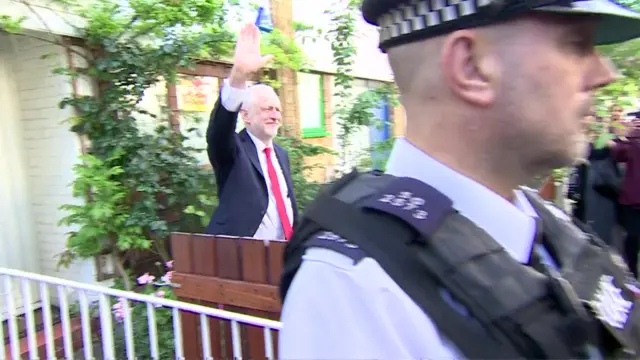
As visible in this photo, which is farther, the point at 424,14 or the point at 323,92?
the point at 323,92

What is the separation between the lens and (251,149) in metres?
3.17

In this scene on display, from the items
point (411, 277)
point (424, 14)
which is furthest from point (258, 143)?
point (411, 277)

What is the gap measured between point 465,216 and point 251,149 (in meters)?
2.37

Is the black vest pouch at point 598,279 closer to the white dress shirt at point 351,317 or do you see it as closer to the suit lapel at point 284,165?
the white dress shirt at point 351,317

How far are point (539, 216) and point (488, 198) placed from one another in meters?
0.24

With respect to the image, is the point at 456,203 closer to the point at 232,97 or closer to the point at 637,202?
the point at 232,97

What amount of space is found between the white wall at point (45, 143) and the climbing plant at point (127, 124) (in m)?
0.12

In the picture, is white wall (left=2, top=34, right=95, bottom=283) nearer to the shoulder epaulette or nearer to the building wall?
the building wall

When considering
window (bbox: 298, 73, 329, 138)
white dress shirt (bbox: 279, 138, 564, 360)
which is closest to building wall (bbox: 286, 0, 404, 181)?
window (bbox: 298, 73, 329, 138)

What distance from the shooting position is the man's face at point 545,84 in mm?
865

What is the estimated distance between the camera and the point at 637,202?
4.71m

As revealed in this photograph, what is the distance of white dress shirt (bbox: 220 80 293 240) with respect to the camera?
111 inches

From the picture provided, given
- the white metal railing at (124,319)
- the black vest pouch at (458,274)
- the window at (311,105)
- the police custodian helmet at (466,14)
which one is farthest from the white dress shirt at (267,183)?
the window at (311,105)

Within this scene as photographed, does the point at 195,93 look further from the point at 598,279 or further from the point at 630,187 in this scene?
the point at 598,279
